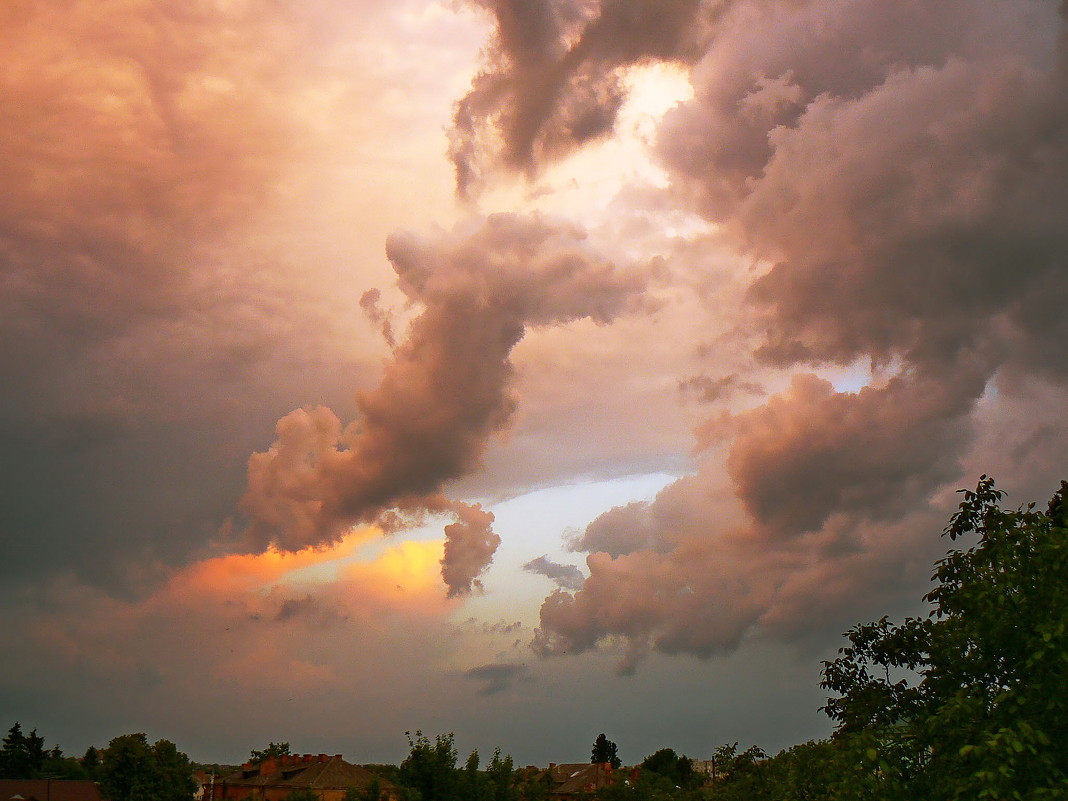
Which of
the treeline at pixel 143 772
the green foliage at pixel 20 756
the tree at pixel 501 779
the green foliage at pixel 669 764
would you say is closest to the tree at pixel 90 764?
the green foliage at pixel 20 756

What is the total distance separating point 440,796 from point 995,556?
35159mm

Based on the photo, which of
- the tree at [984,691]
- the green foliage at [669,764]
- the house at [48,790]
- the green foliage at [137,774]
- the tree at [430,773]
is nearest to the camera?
the tree at [984,691]

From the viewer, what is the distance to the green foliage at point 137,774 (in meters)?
84.5

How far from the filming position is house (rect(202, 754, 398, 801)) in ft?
A: 334

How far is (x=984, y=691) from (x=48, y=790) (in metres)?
118

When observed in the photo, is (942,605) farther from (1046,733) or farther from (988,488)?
(1046,733)

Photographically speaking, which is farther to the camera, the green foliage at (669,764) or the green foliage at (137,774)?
the green foliage at (669,764)

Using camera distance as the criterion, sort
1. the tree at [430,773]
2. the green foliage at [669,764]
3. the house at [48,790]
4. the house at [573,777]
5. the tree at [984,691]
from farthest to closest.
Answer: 1. the green foliage at [669,764]
2. the house at [573,777]
3. the house at [48,790]
4. the tree at [430,773]
5. the tree at [984,691]

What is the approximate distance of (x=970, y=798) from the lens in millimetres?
14102

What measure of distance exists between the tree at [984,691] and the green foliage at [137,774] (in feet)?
273

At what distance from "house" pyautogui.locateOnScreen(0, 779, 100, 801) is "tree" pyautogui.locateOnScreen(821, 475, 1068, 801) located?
11156 cm

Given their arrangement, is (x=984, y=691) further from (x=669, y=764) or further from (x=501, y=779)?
(x=669, y=764)

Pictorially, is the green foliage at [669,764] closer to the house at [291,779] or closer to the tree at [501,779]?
the house at [291,779]

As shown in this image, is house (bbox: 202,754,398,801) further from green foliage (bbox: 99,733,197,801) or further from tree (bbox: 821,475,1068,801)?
tree (bbox: 821,475,1068,801)
